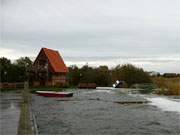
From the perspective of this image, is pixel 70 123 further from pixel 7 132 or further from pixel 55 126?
pixel 7 132

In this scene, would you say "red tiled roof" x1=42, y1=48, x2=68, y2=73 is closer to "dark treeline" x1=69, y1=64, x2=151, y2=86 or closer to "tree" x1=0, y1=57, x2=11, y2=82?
"dark treeline" x1=69, y1=64, x2=151, y2=86

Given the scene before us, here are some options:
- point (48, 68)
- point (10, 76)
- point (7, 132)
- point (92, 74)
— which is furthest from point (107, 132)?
point (92, 74)

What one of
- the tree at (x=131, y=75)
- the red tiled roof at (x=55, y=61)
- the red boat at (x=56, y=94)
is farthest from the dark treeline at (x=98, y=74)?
the red boat at (x=56, y=94)

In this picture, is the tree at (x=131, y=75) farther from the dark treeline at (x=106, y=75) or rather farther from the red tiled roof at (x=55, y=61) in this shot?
Result: the red tiled roof at (x=55, y=61)

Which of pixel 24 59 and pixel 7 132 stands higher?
pixel 24 59

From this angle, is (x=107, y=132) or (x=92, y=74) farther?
(x=92, y=74)

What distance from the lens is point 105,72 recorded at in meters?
72.5

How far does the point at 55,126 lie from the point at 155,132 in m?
4.45

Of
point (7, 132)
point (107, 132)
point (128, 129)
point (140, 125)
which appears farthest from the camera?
point (140, 125)

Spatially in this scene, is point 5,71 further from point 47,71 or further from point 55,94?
point 55,94

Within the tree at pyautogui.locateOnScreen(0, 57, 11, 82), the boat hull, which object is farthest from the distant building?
the boat hull

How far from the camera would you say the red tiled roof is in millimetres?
62300

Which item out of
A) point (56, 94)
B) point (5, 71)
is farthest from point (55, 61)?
point (56, 94)

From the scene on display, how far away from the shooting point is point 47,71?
61844 millimetres
